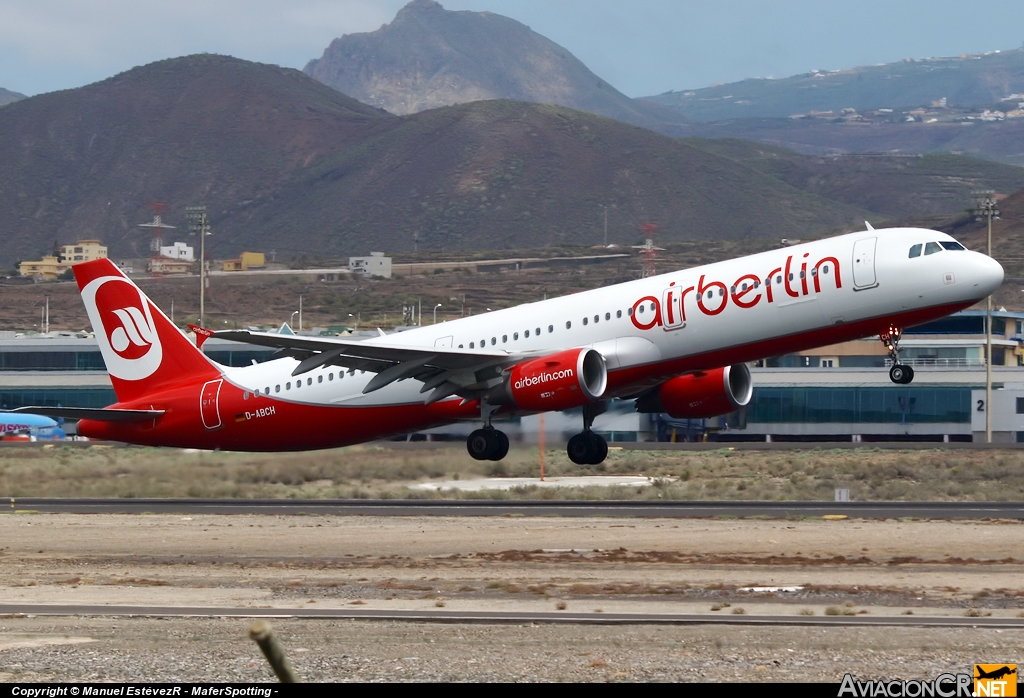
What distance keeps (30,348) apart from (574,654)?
8223 cm

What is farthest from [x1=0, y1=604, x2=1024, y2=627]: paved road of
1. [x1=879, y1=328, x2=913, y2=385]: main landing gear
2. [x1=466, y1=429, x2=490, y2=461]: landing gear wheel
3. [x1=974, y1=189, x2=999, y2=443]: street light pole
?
[x1=974, y1=189, x2=999, y2=443]: street light pole

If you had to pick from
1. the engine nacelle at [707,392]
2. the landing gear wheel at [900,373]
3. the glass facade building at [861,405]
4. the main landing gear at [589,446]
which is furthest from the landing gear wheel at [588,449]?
the glass facade building at [861,405]

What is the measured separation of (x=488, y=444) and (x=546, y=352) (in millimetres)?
3256

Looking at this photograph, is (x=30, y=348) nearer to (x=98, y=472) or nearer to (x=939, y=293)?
(x=98, y=472)

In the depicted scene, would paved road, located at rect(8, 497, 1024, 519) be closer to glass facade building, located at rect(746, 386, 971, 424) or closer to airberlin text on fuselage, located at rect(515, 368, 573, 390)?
airberlin text on fuselage, located at rect(515, 368, 573, 390)

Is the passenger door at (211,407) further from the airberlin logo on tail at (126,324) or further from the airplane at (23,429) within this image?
the airplane at (23,429)

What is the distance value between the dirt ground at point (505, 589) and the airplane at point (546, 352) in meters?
3.04

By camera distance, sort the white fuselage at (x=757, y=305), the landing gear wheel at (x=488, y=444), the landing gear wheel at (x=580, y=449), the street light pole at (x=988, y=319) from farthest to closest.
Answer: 1. the street light pole at (x=988, y=319)
2. the landing gear wheel at (x=580, y=449)
3. the landing gear wheel at (x=488, y=444)
4. the white fuselage at (x=757, y=305)

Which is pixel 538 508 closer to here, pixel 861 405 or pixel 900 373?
pixel 900 373

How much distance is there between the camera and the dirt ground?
19.3m

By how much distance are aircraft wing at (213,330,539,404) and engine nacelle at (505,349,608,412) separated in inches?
48.1

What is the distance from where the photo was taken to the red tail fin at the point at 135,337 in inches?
1671

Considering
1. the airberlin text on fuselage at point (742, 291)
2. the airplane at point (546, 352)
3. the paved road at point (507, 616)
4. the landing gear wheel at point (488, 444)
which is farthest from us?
the landing gear wheel at point (488, 444)

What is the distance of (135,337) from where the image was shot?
140ft
